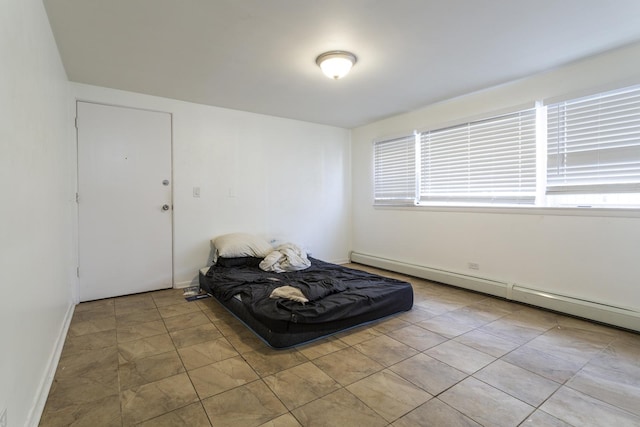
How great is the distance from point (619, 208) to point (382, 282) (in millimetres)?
2135

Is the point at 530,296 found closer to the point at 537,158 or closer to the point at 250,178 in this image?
the point at 537,158

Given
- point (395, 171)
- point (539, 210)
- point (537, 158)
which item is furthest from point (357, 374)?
point (395, 171)

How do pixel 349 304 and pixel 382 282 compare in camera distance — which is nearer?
pixel 349 304

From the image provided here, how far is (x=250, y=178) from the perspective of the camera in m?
4.23

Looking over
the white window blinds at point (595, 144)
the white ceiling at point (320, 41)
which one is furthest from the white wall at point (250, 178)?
the white window blinds at point (595, 144)

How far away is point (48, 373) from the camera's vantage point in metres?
1.79

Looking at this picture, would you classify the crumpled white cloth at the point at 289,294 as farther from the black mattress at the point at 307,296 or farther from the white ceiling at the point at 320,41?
the white ceiling at the point at 320,41

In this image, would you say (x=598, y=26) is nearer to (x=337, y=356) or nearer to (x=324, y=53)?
(x=324, y=53)

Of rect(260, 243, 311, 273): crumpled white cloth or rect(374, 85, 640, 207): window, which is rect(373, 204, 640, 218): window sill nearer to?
rect(374, 85, 640, 207): window

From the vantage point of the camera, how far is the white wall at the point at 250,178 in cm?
372

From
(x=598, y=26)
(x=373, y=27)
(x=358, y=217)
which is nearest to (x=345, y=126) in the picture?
(x=358, y=217)

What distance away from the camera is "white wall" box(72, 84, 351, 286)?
12.2 feet

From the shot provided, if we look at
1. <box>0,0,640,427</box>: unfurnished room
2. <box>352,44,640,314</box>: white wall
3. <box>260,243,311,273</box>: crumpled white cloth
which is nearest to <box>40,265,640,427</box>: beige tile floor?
<box>0,0,640,427</box>: unfurnished room

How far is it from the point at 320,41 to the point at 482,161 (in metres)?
2.36
